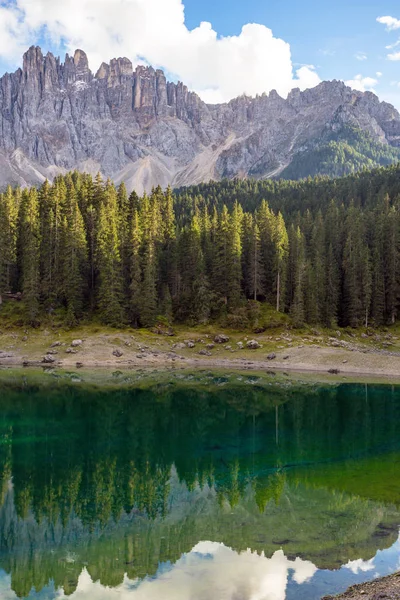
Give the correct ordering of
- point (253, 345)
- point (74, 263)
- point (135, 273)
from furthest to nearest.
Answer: point (135, 273)
point (74, 263)
point (253, 345)

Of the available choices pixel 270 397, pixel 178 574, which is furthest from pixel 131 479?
pixel 270 397

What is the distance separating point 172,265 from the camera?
95.9 meters

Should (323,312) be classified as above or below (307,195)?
below

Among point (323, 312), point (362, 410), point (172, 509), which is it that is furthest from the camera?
point (323, 312)

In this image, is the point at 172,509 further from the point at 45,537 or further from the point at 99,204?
the point at 99,204

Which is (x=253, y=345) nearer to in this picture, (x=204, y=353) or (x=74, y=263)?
(x=204, y=353)

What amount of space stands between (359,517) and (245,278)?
76.7 m

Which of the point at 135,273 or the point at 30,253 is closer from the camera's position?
the point at 30,253

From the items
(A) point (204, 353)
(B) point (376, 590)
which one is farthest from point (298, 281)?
(B) point (376, 590)

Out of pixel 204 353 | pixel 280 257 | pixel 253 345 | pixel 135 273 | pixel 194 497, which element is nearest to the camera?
pixel 194 497

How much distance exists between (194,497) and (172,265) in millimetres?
71926

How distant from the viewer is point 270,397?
176 ft

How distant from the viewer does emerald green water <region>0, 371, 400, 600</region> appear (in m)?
17.7

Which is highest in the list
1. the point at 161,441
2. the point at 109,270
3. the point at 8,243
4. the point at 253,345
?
the point at 8,243
